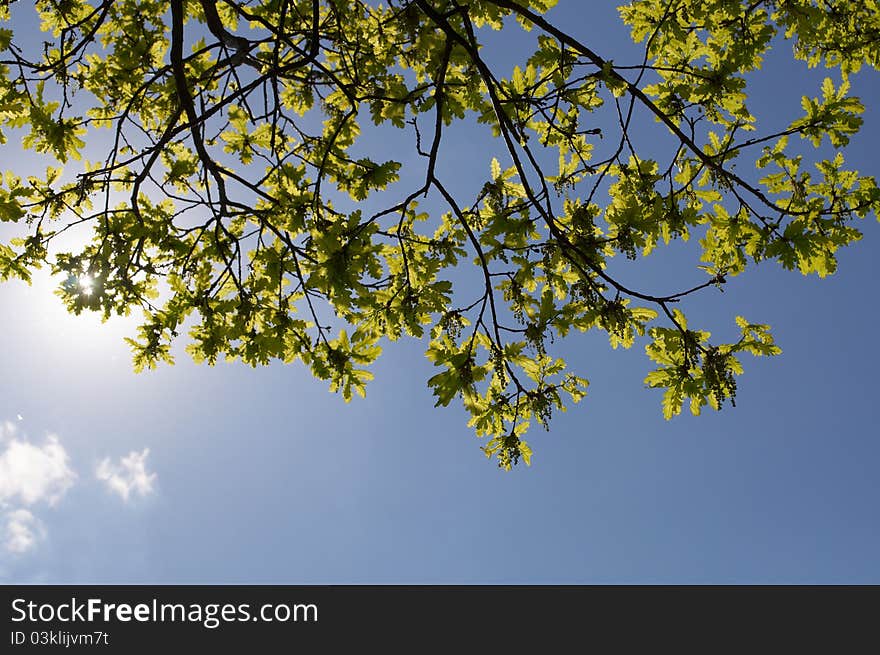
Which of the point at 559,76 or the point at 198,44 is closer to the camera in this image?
the point at 559,76

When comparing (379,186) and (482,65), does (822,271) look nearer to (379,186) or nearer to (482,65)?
(482,65)

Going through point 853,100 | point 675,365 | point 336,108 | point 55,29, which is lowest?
point 675,365

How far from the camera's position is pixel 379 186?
4230 millimetres

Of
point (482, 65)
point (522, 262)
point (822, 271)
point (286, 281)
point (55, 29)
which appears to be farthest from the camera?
point (55, 29)

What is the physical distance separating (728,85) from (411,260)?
252 centimetres

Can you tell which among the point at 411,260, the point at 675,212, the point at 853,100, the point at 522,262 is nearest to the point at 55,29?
the point at 411,260

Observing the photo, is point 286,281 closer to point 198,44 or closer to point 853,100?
point 198,44

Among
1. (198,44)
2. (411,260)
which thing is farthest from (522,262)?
(198,44)

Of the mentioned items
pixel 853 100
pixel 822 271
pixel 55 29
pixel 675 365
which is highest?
pixel 55 29

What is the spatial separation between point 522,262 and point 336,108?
2.57 metres

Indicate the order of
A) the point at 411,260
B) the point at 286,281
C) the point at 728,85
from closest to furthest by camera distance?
1. the point at 728,85
2. the point at 411,260
3. the point at 286,281

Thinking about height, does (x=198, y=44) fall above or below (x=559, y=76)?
above

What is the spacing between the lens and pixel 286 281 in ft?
15.5

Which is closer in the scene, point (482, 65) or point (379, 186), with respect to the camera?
point (482, 65)
